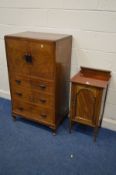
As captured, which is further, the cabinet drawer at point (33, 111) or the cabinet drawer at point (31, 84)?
the cabinet drawer at point (33, 111)

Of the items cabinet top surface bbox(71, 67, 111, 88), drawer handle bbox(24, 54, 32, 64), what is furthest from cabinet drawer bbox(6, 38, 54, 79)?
cabinet top surface bbox(71, 67, 111, 88)

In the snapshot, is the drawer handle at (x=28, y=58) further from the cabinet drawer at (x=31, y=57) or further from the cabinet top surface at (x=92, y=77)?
the cabinet top surface at (x=92, y=77)

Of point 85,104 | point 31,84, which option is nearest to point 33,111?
point 31,84

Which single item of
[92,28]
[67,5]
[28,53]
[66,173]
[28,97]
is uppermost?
[67,5]

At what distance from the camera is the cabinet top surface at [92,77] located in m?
1.85

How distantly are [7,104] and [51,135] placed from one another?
0.96 meters

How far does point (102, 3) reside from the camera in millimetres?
1799

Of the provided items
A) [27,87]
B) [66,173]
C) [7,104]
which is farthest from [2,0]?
[66,173]

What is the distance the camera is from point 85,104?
1.93m

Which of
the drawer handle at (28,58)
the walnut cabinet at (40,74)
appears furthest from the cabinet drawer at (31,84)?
the drawer handle at (28,58)

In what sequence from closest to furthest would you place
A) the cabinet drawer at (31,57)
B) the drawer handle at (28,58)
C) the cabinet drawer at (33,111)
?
the cabinet drawer at (31,57), the drawer handle at (28,58), the cabinet drawer at (33,111)

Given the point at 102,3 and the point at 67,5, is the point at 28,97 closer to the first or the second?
the point at 67,5

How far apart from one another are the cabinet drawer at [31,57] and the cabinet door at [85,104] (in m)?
0.34

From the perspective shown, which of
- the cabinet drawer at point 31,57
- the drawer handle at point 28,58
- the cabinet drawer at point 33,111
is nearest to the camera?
the cabinet drawer at point 31,57
